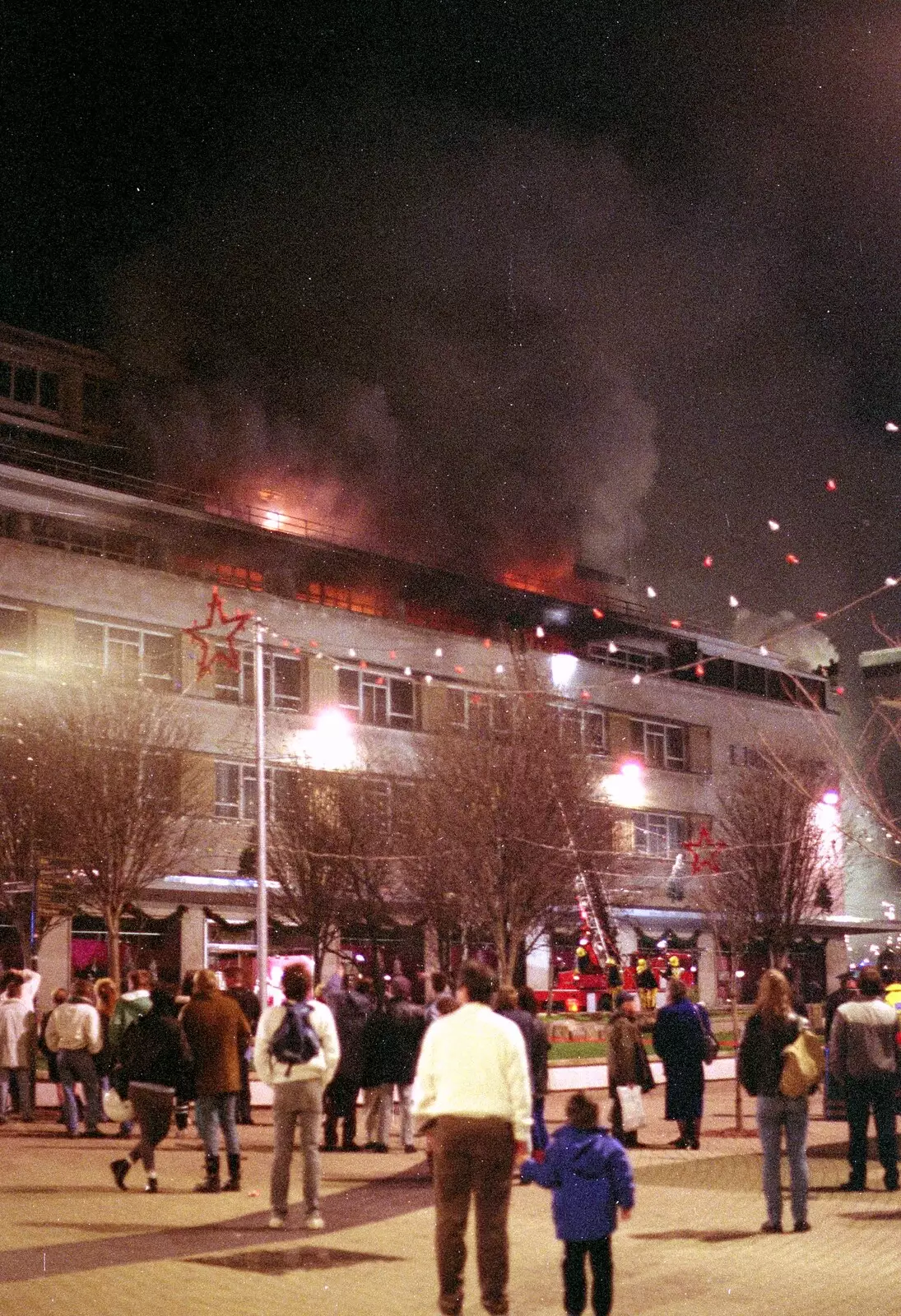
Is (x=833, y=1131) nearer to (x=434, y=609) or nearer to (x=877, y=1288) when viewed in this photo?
(x=877, y=1288)

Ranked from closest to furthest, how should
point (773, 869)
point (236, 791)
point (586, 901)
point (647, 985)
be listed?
1. point (586, 901)
2. point (647, 985)
3. point (236, 791)
4. point (773, 869)

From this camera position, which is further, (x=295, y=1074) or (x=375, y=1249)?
(x=295, y=1074)

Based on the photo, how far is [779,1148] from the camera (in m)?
10.8

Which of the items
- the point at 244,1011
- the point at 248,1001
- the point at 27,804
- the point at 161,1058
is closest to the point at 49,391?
the point at 27,804

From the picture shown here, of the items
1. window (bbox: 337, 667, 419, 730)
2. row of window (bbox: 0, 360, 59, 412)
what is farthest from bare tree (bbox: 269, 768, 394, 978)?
row of window (bbox: 0, 360, 59, 412)

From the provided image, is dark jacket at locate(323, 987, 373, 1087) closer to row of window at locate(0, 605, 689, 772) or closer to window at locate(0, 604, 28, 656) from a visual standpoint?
row of window at locate(0, 605, 689, 772)

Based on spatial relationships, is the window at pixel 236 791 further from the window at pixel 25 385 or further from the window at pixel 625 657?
the window at pixel 625 657

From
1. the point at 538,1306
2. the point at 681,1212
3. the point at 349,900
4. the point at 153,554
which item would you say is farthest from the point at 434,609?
the point at 538,1306

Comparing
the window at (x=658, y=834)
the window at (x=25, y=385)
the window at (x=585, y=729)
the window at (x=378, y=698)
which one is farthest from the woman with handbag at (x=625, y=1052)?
the window at (x=25, y=385)

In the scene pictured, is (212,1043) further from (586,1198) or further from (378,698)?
(378,698)

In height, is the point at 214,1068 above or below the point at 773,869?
below

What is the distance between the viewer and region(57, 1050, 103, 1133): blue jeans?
18.0 meters

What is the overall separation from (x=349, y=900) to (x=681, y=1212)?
32423 millimetres

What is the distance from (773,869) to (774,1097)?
42.5 meters
